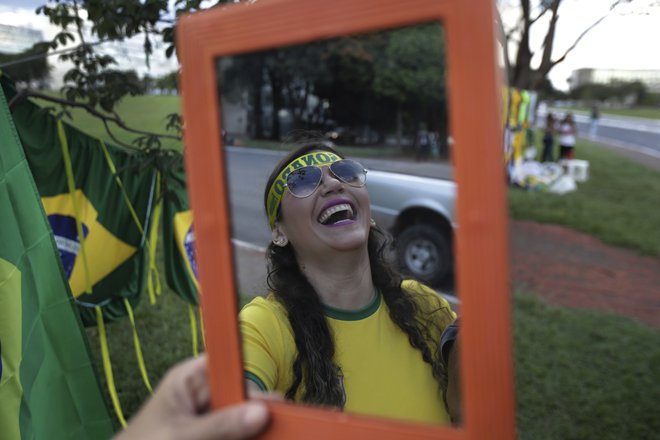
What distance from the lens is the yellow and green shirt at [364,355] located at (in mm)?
998

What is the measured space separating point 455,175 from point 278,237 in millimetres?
795

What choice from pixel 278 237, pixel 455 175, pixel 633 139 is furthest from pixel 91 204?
pixel 633 139

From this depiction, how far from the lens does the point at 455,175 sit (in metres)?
0.61

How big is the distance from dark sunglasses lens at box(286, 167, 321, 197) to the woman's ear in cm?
12

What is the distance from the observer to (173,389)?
777mm

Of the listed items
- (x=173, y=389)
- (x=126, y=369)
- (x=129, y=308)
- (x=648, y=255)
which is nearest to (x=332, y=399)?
(x=173, y=389)

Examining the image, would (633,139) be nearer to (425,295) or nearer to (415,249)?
(415,249)

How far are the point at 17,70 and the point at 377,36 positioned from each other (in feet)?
7.09

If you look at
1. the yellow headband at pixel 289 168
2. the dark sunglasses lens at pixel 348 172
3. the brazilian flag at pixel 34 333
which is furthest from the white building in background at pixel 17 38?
the dark sunglasses lens at pixel 348 172

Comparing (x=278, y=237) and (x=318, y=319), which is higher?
(x=278, y=237)

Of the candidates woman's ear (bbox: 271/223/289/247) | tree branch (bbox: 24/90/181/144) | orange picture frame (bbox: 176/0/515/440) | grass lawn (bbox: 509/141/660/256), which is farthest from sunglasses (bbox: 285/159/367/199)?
grass lawn (bbox: 509/141/660/256)

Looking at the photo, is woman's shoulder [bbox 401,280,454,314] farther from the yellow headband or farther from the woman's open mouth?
the yellow headband

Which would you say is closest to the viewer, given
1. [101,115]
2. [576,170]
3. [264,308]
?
[264,308]

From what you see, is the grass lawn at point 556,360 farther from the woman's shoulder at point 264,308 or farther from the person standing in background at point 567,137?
the person standing in background at point 567,137
